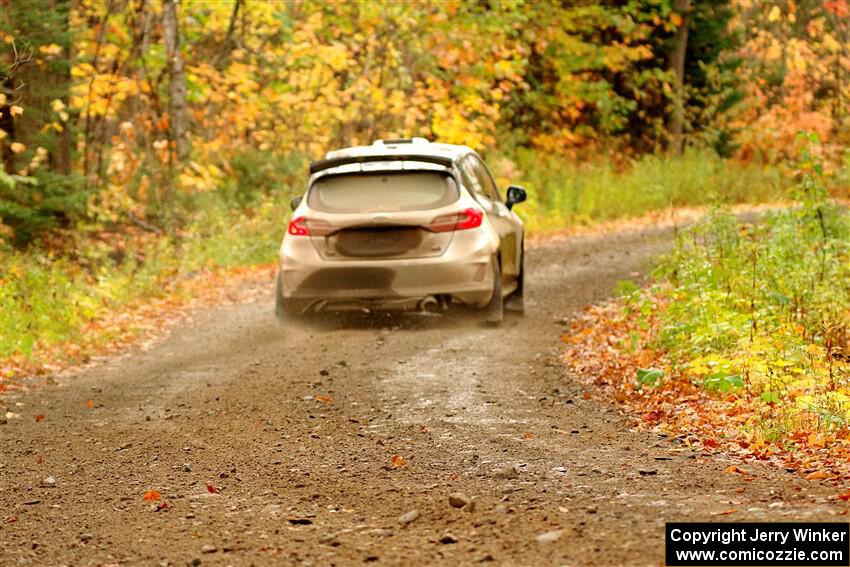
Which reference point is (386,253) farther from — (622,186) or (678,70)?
(678,70)

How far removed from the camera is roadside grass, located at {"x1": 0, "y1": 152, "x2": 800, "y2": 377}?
47.0ft

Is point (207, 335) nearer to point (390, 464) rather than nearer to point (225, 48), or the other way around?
point (390, 464)

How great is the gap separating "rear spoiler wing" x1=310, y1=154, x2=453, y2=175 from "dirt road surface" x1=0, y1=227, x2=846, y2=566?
1882 mm

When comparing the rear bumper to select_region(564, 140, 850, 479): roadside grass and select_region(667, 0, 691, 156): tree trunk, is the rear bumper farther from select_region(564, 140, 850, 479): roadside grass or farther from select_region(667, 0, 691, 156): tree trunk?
select_region(667, 0, 691, 156): tree trunk

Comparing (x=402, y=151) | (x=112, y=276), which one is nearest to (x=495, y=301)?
(x=402, y=151)

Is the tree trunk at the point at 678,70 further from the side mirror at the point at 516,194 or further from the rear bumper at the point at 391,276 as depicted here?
the rear bumper at the point at 391,276

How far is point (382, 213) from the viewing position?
12648 millimetres

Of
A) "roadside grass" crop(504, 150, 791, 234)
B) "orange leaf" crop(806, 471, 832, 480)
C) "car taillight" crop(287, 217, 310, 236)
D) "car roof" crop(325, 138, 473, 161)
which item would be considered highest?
"car roof" crop(325, 138, 473, 161)

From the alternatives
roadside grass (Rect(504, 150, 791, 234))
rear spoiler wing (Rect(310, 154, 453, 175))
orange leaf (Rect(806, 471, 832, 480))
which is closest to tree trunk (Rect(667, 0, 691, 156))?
roadside grass (Rect(504, 150, 791, 234))

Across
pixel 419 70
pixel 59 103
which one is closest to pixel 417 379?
pixel 59 103

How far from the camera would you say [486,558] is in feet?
18.2

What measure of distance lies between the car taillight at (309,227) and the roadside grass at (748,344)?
2.84 m

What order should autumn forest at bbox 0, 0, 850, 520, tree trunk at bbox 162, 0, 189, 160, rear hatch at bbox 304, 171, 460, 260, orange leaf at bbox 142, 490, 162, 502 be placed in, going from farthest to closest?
tree trunk at bbox 162, 0, 189, 160 → rear hatch at bbox 304, 171, 460, 260 → autumn forest at bbox 0, 0, 850, 520 → orange leaf at bbox 142, 490, 162, 502

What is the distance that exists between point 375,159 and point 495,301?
202 centimetres
